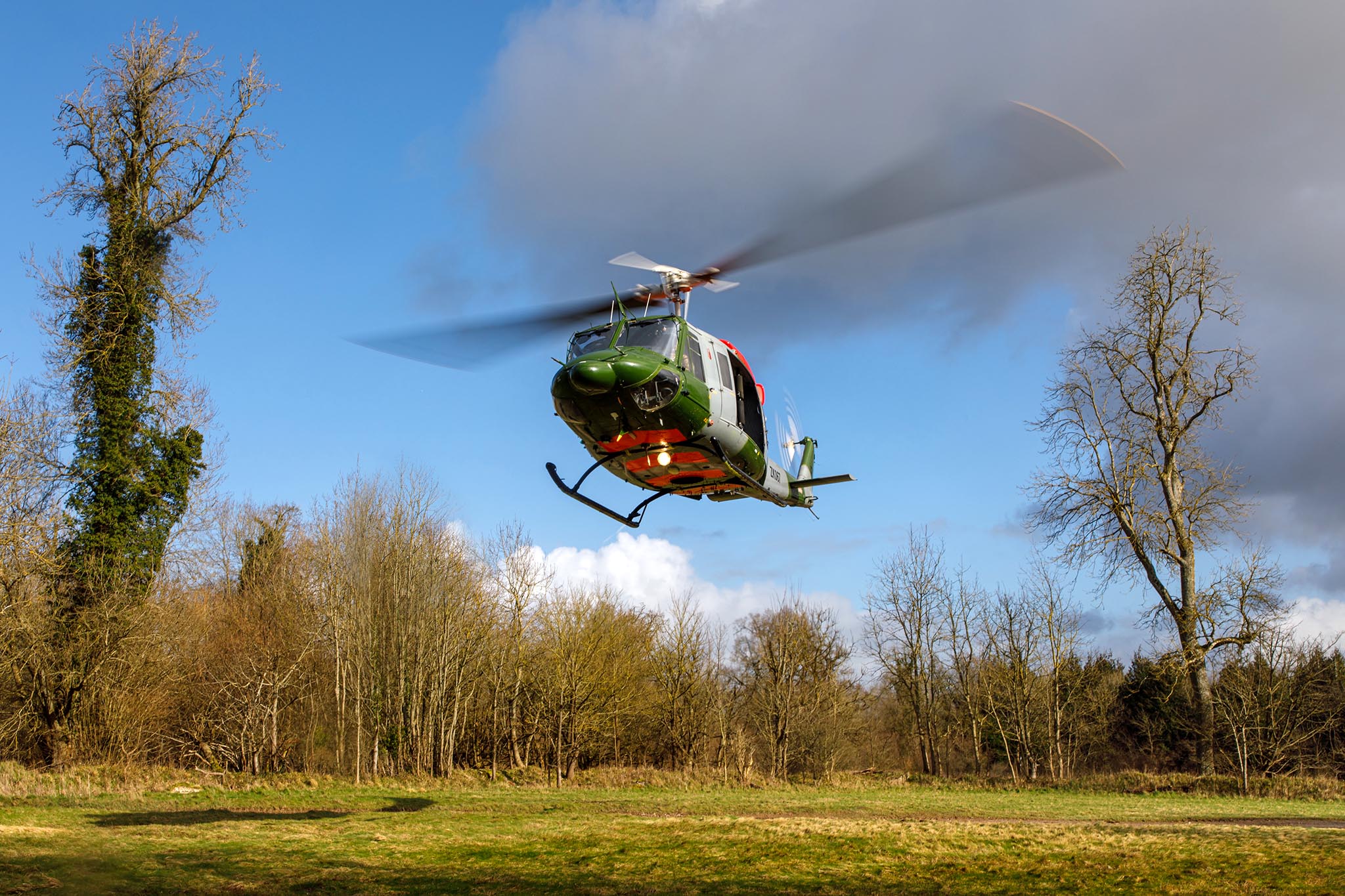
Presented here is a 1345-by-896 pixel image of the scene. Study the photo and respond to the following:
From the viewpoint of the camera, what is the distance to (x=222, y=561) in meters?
40.2

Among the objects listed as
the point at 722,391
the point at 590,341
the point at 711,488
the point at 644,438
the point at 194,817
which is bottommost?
the point at 194,817

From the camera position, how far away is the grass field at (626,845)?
34.0 feet

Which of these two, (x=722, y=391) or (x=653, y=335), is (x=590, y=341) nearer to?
(x=653, y=335)

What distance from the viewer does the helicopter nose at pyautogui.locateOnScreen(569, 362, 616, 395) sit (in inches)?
409

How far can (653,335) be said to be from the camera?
11.2 metres

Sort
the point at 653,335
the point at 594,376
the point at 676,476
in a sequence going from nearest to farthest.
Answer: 1. the point at 594,376
2. the point at 653,335
3. the point at 676,476

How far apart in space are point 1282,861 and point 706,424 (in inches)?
372

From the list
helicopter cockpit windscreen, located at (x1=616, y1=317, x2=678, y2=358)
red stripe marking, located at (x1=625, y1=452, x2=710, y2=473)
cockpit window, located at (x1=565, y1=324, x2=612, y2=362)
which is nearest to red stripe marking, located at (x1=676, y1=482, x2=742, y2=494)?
red stripe marking, located at (x1=625, y1=452, x2=710, y2=473)

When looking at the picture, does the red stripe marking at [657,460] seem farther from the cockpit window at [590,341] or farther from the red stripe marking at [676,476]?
the cockpit window at [590,341]

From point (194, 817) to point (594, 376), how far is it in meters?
11.6

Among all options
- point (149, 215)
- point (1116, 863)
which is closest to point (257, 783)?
point (149, 215)

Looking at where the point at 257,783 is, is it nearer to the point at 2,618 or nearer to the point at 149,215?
the point at 2,618

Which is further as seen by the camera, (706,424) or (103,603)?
(103,603)

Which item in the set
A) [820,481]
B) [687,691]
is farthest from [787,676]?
[820,481]
